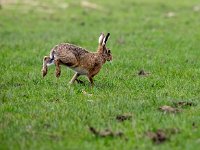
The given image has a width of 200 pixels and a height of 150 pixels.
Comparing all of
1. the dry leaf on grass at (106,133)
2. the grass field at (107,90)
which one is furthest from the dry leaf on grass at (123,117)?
the dry leaf on grass at (106,133)

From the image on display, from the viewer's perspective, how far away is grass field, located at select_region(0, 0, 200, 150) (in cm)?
867

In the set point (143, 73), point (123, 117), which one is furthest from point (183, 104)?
point (143, 73)

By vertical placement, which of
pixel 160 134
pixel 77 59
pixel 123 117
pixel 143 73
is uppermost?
pixel 77 59

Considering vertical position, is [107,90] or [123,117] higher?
[123,117]

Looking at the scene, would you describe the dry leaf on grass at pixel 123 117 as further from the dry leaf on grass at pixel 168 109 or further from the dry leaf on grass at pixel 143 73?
the dry leaf on grass at pixel 143 73

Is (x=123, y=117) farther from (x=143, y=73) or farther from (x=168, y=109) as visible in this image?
(x=143, y=73)

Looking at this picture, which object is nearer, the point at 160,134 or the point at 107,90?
the point at 160,134

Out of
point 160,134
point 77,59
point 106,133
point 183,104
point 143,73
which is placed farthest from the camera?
point 143,73

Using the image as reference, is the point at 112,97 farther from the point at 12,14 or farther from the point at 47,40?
the point at 12,14

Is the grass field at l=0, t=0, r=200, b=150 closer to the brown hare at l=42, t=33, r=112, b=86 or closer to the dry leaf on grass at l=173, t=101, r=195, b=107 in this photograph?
the dry leaf on grass at l=173, t=101, r=195, b=107

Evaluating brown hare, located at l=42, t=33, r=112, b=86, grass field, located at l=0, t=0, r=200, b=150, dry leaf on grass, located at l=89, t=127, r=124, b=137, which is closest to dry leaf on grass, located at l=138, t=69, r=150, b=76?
grass field, located at l=0, t=0, r=200, b=150

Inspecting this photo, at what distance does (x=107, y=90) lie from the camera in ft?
40.3

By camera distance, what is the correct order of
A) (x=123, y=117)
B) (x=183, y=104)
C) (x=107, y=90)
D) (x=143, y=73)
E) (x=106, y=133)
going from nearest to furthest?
(x=106, y=133) < (x=123, y=117) < (x=183, y=104) < (x=107, y=90) < (x=143, y=73)

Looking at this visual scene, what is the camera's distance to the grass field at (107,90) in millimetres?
8672
